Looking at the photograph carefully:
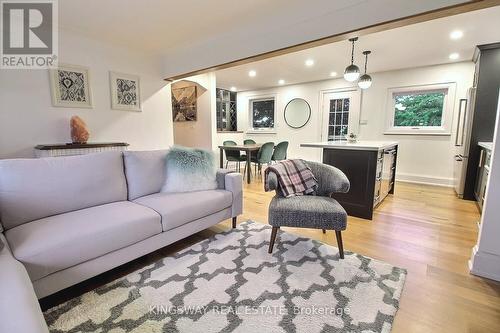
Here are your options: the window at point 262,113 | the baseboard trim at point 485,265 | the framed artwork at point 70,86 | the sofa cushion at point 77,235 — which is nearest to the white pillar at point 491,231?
the baseboard trim at point 485,265

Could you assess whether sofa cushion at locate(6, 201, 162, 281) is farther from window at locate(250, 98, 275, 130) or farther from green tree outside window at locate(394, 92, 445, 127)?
window at locate(250, 98, 275, 130)

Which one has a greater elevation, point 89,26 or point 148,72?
point 89,26

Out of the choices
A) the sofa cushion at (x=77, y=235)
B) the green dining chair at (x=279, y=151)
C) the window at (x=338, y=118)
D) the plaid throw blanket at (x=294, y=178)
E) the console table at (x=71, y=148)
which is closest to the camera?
the sofa cushion at (x=77, y=235)

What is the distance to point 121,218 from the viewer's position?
160cm

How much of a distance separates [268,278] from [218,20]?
2864 mm

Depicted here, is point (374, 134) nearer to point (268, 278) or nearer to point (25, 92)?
point (268, 278)

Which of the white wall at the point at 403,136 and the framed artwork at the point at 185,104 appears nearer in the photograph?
the white wall at the point at 403,136

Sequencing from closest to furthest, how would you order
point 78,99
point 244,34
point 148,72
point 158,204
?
point 158,204 < point 244,34 < point 78,99 < point 148,72

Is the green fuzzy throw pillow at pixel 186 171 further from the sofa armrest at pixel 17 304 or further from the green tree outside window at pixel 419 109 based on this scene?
the green tree outside window at pixel 419 109

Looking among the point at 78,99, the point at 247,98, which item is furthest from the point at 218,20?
the point at 247,98

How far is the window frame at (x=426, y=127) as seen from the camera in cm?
431

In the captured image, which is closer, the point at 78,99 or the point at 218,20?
the point at 218,20

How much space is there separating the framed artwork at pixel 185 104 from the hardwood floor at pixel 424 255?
283 centimetres

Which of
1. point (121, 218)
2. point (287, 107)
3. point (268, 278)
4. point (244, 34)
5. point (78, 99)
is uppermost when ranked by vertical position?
point (244, 34)
